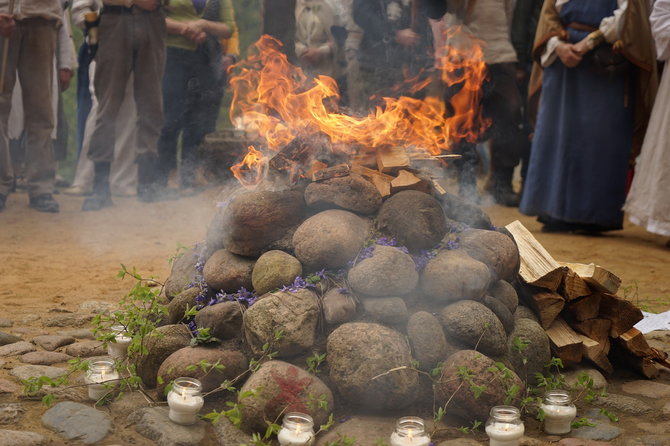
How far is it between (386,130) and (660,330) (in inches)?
94.5

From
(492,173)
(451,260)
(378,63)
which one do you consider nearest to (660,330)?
(451,260)

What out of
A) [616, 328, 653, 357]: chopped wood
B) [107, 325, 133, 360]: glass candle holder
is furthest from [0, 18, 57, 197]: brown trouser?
A: [616, 328, 653, 357]: chopped wood

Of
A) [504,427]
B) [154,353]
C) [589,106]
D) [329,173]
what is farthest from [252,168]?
[589,106]

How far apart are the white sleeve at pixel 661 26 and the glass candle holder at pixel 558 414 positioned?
17.9 ft

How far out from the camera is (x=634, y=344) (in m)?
4.61

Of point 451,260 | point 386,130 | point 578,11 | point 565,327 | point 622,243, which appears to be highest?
point 578,11

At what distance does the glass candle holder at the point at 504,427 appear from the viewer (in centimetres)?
340

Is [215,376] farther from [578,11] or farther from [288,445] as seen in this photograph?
[578,11]

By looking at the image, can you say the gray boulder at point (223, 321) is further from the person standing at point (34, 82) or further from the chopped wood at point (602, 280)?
the person standing at point (34, 82)

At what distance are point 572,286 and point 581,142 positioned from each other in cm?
456

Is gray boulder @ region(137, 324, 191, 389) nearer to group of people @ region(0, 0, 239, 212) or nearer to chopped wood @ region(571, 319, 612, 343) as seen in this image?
chopped wood @ region(571, 319, 612, 343)

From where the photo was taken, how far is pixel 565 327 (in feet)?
15.1

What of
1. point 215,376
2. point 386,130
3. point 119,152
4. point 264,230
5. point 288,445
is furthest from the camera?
point 119,152

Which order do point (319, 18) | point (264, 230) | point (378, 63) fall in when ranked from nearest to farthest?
point (264, 230) → point (378, 63) → point (319, 18)
